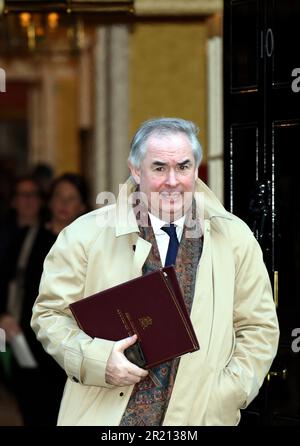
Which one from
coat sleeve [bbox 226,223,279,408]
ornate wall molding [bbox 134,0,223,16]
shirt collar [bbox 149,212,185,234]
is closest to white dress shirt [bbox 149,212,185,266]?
shirt collar [bbox 149,212,185,234]

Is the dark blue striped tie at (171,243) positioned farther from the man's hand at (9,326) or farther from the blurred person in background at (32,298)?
the man's hand at (9,326)

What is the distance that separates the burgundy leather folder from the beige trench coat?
11 cm

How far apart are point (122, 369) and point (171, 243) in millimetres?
534

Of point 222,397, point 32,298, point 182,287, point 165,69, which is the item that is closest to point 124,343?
point 182,287

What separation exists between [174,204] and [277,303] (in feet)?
5.40

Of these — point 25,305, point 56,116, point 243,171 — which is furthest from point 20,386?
point 56,116

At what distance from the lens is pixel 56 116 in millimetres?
18000

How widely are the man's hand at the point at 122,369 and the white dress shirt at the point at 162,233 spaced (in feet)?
1.27

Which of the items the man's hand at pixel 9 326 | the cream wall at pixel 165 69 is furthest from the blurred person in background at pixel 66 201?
the cream wall at pixel 165 69

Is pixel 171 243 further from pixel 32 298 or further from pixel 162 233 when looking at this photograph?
pixel 32 298

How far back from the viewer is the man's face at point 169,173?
4.03m

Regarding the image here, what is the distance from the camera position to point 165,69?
1126 cm

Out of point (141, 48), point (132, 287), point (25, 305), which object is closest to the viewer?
point (132, 287)
